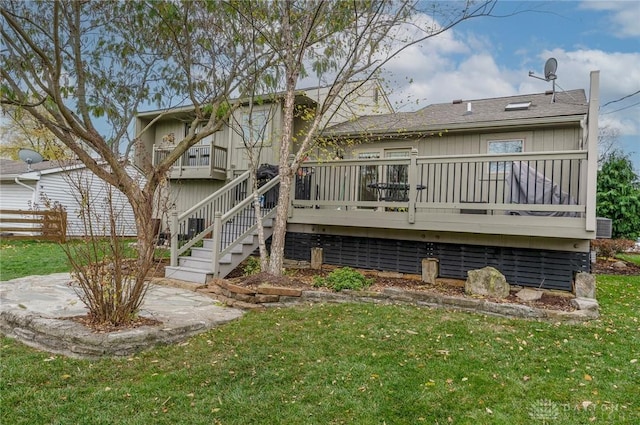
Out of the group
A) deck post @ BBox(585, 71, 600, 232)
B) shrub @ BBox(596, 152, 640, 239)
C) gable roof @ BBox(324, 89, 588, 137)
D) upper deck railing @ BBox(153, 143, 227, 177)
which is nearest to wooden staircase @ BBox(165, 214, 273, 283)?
gable roof @ BBox(324, 89, 588, 137)

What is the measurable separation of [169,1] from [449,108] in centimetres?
756

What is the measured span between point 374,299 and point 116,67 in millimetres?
7673

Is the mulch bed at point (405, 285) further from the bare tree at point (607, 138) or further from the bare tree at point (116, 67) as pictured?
the bare tree at point (607, 138)

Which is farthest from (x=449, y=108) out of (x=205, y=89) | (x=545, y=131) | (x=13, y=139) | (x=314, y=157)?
(x=13, y=139)

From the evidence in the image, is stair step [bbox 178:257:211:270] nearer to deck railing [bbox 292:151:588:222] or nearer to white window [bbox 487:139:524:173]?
deck railing [bbox 292:151:588:222]

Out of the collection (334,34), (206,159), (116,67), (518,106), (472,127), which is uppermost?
(334,34)

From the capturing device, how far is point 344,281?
586 centimetres

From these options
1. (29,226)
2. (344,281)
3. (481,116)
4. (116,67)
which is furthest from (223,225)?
(29,226)

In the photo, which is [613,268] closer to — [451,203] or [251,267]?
[451,203]

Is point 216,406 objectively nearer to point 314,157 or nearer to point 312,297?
point 312,297

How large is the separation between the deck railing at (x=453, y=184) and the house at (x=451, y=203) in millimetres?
19

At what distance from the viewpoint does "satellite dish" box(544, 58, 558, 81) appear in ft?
31.8

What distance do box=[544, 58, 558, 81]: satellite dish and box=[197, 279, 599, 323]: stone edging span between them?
669cm

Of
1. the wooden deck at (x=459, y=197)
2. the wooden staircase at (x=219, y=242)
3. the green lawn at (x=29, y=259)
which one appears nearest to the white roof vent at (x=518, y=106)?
the wooden deck at (x=459, y=197)
